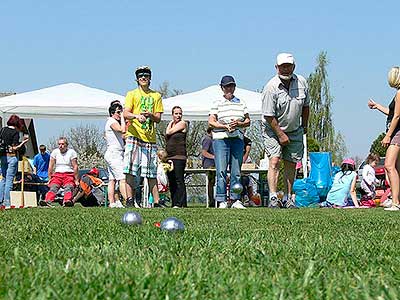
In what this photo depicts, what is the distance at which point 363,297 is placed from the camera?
7.52 ft

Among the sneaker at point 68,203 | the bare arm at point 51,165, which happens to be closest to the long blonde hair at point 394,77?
the sneaker at point 68,203

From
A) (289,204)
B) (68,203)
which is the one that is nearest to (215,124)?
(289,204)

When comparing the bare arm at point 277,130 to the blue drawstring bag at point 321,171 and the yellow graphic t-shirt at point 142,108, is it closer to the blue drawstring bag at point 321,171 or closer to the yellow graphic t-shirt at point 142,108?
the yellow graphic t-shirt at point 142,108

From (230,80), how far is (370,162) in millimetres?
8775

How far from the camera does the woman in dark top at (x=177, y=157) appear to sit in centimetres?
1272

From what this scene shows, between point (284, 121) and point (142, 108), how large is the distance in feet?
6.85

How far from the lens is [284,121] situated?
1103cm

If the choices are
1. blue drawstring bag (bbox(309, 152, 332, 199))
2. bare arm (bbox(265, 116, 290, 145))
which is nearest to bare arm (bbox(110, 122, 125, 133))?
bare arm (bbox(265, 116, 290, 145))

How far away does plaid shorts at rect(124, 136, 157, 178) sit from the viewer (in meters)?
11.4

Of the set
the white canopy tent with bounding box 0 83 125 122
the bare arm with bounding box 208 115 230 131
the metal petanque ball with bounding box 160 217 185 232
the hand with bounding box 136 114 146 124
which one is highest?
the white canopy tent with bounding box 0 83 125 122

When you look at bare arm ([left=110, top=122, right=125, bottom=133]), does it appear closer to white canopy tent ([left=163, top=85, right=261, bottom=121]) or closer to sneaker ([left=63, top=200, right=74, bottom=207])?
sneaker ([left=63, top=200, right=74, bottom=207])

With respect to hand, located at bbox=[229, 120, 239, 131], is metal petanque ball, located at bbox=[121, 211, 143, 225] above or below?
below

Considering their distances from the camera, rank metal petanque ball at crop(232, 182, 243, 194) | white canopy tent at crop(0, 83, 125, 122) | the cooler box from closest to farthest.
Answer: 1. metal petanque ball at crop(232, 182, 243, 194)
2. the cooler box
3. white canopy tent at crop(0, 83, 125, 122)

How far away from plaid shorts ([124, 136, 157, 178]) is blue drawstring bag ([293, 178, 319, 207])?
6621mm
